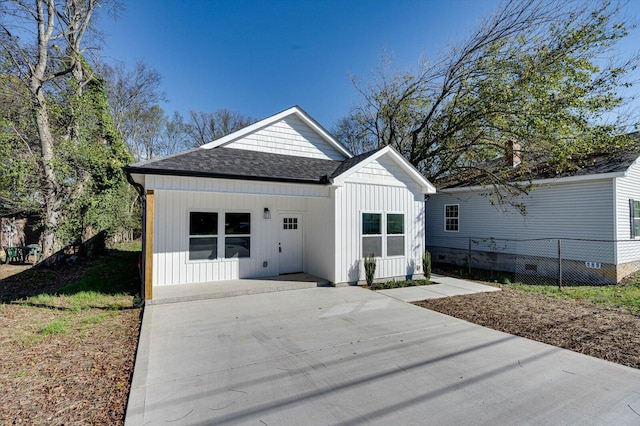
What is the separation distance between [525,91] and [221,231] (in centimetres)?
1118

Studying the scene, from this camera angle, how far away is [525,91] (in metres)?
10.4

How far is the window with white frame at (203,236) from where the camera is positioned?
8.38 metres

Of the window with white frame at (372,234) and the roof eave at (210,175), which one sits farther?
the window with white frame at (372,234)

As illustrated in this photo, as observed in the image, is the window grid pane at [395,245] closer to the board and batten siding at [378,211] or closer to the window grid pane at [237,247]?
the board and batten siding at [378,211]

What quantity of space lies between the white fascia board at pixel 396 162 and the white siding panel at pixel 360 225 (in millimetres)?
279

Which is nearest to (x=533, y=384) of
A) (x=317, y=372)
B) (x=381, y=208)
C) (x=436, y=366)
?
(x=436, y=366)

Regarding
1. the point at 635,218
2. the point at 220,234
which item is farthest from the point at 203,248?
the point at 635,218

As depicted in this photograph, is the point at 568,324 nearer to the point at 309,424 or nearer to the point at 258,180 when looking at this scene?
the point at 309,424

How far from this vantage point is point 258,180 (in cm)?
744

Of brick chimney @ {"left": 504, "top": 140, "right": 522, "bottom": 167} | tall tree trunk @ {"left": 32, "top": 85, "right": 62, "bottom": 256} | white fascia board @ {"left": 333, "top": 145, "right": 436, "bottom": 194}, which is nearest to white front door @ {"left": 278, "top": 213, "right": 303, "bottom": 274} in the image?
white fascia board @ {"left": 333, "top": 145, "right": 436, "bottom": 194}

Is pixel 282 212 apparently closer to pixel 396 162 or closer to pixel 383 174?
pixel 383 174

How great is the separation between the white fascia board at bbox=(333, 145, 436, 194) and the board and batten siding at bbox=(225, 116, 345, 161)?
2375 mm

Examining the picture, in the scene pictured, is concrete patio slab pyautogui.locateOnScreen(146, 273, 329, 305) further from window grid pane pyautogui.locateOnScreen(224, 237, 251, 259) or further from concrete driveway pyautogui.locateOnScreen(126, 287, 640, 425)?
concrete driveway pyautogui.locateOnScreen(126, 287, 640, 425)

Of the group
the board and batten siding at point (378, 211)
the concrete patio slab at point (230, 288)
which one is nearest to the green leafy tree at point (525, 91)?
the board and batten siding at point (378, 211)
